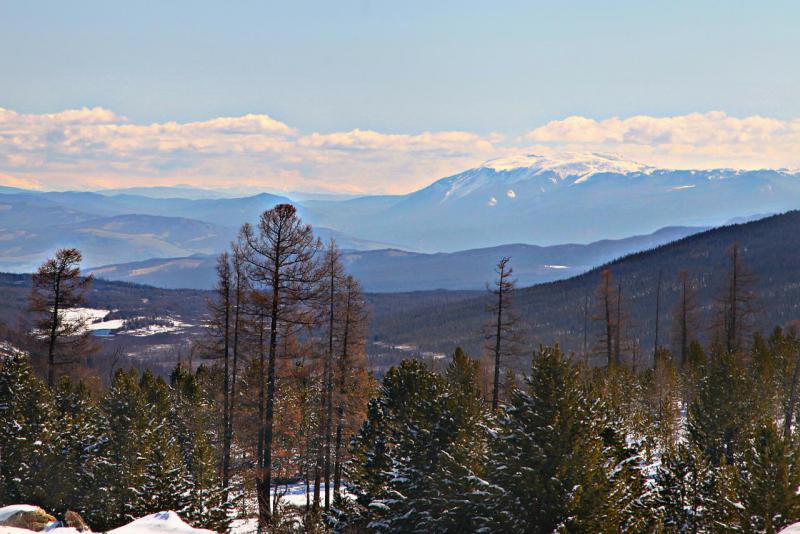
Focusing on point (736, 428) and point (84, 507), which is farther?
point (736, 428)

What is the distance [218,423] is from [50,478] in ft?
49.2

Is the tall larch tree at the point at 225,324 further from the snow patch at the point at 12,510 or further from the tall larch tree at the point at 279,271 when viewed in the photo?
the snow patch at the point at 12,510

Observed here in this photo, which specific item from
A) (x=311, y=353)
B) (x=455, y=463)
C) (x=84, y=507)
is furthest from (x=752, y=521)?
(x=84, y=507)

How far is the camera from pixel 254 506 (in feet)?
155

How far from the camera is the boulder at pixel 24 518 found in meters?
29.6

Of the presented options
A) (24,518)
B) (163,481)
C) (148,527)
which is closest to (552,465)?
(148,527)

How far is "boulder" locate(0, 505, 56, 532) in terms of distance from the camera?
29625 millimetres

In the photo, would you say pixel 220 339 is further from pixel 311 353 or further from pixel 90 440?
pixel 90 440

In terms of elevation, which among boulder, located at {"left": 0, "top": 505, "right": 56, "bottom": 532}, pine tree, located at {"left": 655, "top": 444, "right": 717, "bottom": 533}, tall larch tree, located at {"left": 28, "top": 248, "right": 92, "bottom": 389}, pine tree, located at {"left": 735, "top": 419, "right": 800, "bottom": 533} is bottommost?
boulder, located at {"left": 0, "top": 505, "right": 56, "bottom": 532}

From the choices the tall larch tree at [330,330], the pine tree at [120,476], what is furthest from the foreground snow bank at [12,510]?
the tall larch tree at [330,330]

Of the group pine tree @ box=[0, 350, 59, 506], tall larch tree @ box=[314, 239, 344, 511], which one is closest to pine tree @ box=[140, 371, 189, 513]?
pine tree @ box=[0, 350, 59, 506]

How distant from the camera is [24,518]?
29.9 metres

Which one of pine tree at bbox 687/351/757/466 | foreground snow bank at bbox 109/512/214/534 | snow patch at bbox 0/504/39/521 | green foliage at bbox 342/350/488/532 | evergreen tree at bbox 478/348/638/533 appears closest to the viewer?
evergreen tree at bbox 478/348/638/533

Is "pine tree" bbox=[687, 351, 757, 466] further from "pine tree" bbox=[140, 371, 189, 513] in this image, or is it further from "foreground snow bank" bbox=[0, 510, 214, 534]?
"pine tree" bbox=[140, 371, 189, 513]
